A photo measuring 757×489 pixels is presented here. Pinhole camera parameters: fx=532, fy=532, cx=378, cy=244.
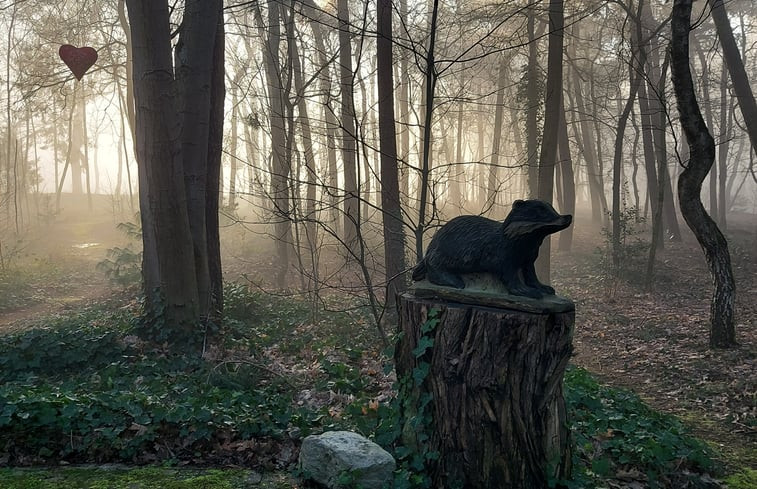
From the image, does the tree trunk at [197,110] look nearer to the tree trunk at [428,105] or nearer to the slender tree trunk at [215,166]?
the slender tree trunk at [215,166]

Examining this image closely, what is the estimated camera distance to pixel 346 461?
137 inches

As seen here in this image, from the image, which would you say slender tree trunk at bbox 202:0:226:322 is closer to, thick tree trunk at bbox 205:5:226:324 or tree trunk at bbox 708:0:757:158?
thick tree trunk at bbox 205:5:226:324

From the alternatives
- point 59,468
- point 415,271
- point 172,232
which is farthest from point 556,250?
point 59,468

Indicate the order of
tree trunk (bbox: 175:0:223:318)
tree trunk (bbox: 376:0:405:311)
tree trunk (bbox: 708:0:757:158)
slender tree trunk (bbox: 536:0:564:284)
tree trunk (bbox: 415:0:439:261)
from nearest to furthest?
tree trunk (bbox: 415:0:439:261), tree trunk (bbox: 175:0:223:318), tree trunk (bbox: 376:0:405:311), slender tree trunk (bbox: 536:0:564:284), tree trunk (bbox: 708:0:757:158)

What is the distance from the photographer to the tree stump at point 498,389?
3252 millimetres

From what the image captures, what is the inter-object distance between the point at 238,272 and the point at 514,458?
15.5m

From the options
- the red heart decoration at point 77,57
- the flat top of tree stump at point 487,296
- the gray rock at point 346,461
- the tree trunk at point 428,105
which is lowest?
the gray rock at point 346,461

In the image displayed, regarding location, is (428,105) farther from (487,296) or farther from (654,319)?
(654,319)

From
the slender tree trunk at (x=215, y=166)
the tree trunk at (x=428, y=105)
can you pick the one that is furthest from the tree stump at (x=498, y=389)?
the slender tree trunk at (x=215, y=166)

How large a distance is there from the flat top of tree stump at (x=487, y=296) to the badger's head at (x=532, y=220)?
361mm

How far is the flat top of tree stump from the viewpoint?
325 cm

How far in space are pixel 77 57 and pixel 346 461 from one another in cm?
769

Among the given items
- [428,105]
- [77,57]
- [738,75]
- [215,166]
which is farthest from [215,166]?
[738,75]

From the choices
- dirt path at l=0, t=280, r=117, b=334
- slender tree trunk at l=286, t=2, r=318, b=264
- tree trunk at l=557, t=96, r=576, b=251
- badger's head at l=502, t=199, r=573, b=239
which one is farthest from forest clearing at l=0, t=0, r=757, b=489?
tree trunk at l=557, t=96, r=576, b=251
